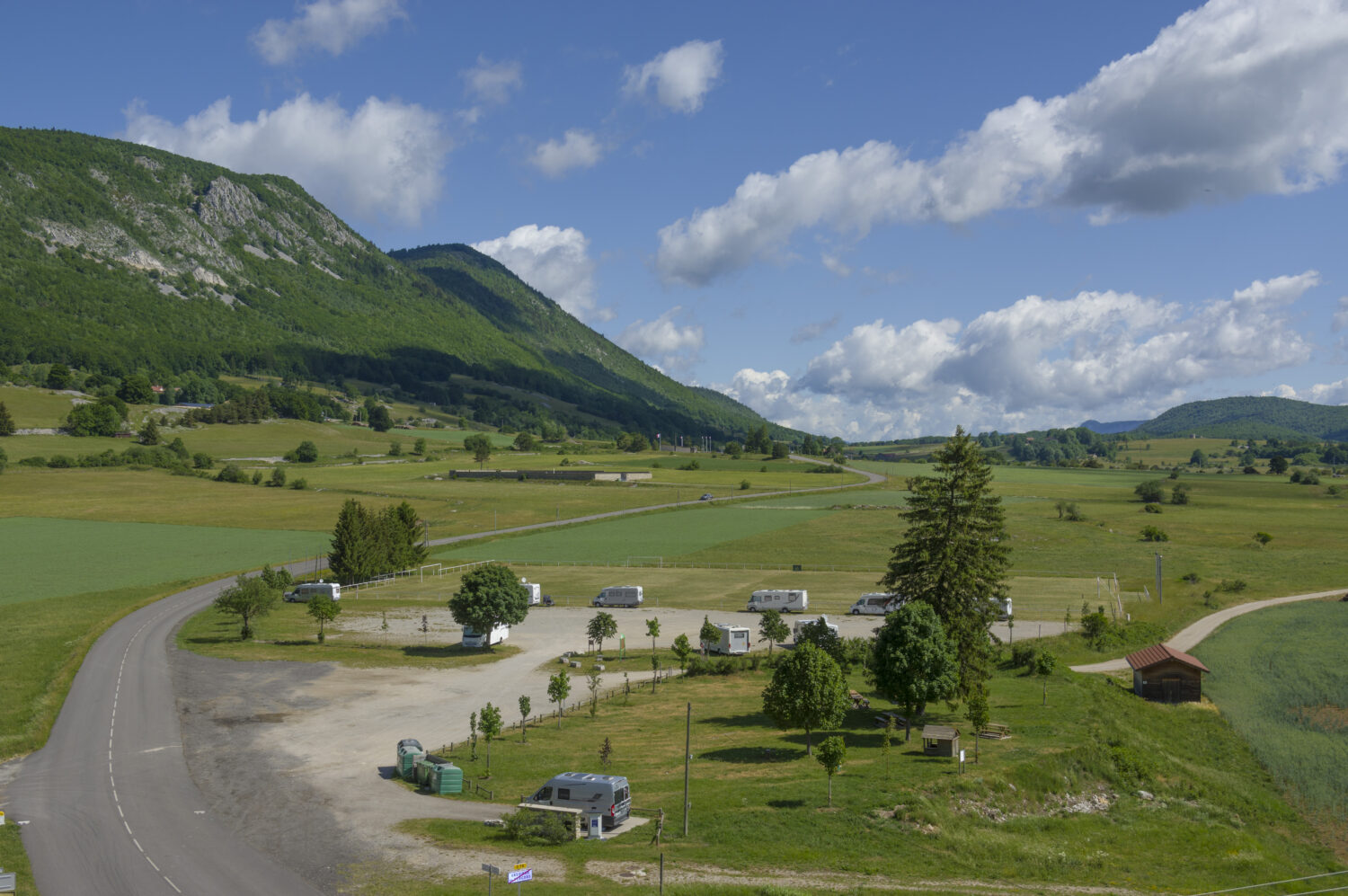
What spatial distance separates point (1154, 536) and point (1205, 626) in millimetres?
53830

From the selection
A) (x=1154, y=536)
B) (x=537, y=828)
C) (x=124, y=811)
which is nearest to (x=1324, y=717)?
(x=537, y=828)

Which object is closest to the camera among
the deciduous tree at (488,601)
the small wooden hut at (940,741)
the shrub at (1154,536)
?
the small wooden hut at (940,741)

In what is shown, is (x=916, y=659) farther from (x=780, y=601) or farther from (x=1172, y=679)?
(x=780, y=601)

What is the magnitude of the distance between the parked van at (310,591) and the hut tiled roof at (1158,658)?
6635 cm

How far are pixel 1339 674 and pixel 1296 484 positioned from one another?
175 metres

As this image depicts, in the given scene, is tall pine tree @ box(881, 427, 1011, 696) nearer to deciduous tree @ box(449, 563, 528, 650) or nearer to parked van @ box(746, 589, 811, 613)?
parked van @ box(746, 589, 811, 613)

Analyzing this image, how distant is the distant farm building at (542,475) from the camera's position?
624 feet

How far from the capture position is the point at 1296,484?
195750 mm

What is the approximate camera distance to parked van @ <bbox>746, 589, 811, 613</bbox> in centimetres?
7375

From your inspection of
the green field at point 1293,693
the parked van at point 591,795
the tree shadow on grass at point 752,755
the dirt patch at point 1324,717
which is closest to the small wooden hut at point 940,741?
the tree shadow on grass at point 752,755

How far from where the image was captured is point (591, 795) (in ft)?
100

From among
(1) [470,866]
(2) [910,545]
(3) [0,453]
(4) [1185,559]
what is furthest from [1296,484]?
(3) [0,453]

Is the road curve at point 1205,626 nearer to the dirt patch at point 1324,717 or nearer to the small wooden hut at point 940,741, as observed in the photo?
the dirt patch at point 1324,717

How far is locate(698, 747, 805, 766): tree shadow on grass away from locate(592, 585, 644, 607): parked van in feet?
123
